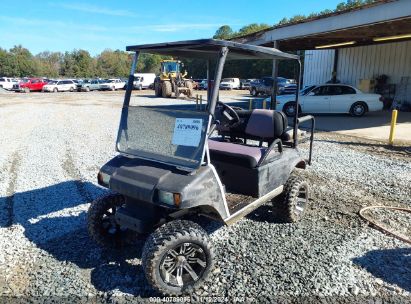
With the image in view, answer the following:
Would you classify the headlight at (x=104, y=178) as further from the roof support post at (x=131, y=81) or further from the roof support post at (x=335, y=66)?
the roof support post at (x=335, y=66)

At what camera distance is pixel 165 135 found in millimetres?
3443

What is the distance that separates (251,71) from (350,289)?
4784 centimetres

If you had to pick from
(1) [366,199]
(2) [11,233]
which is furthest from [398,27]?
(2) [11,233]

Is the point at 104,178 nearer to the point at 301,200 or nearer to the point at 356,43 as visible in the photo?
the point at 301,200

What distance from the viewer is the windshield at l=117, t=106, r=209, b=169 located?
10.6 feet

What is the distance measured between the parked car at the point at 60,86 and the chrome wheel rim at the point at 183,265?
129ft

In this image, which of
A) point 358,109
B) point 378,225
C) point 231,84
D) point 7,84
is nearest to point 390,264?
point 378,225

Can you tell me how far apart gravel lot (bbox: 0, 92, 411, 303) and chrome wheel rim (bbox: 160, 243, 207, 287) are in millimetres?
186

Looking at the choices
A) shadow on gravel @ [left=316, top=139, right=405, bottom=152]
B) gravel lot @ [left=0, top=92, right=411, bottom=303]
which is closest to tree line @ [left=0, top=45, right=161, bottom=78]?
shadow on gravel @ [left=316, top=139, right=405, bottom=152]

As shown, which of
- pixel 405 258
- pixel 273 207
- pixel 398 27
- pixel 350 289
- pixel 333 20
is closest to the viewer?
pixel 350 289

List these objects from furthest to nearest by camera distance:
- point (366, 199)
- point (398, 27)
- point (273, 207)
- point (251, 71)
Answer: point (251, 71), point (398, 27), point (366, 199), point (273, 207)

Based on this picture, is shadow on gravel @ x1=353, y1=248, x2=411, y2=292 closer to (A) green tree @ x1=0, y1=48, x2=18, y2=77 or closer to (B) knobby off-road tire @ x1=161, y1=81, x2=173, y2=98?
(B) knobby off-road tire @ x1=161, y1=81, x2=173, y2=98

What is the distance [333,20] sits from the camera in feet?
40.1

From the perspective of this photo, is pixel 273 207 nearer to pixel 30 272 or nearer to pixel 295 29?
pixel 30 272
